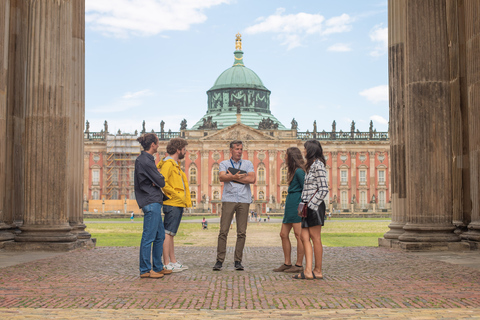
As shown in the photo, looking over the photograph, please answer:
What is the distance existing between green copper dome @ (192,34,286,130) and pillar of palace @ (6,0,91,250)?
64.2 metres

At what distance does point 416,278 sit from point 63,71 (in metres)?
6.91

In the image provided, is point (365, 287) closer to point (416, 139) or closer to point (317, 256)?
point (317, 256)

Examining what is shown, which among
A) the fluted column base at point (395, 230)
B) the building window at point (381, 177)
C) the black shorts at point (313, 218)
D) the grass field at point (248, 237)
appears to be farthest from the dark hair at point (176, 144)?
the building window at point (381, 177)

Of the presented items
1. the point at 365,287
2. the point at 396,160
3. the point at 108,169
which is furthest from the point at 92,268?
the point at 108,169

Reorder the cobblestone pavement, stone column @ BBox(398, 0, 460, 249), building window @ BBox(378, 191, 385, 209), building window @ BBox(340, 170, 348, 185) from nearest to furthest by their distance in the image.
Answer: the cobblestone pavement < stone column @ BBox(398, 0, 460, 249) < building window @ BBox(378, 191, 385, 209) < building window @ BBox(340, 170, 348, 185)

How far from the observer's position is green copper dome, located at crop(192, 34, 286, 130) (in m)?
75.9

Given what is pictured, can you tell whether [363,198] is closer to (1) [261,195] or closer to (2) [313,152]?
(1) [261,195]

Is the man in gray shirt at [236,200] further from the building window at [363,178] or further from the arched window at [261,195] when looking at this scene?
the building window at [363,178]

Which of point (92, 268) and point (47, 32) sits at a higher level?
point (47, 32)

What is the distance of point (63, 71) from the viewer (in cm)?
1024

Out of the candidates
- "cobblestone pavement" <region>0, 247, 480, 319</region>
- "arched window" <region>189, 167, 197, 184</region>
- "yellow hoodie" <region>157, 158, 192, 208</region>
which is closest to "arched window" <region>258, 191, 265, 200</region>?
"arched window" <region>189, 167, 197, 184</region>

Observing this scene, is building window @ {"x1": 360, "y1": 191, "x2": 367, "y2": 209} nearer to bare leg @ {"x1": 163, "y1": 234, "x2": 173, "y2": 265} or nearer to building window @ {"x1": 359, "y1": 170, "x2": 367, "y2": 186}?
building window @ {"x1": 359, "y1": 170, "x2": 367, "y2": 186}

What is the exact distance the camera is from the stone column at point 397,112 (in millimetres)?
11570

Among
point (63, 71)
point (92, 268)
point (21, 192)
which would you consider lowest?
point (92, 268)
